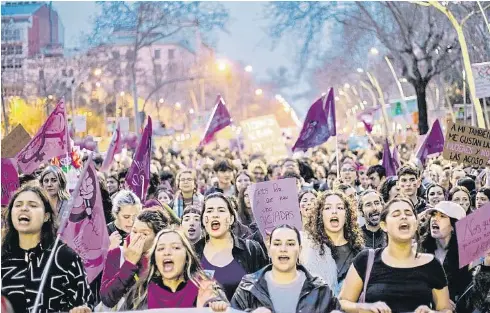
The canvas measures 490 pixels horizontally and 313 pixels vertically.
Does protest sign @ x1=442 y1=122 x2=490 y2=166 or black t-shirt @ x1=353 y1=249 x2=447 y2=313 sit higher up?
protest sign @ x1=442 y1=122 x2=490 y2=166

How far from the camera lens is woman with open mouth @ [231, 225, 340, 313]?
658 cm

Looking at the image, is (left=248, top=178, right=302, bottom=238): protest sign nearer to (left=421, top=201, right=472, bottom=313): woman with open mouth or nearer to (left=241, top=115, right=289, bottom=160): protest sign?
(left=421, top=201, right=472, bottom=313): woman with open mouth

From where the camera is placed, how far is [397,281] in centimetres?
672

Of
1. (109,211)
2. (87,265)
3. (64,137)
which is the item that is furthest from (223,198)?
(64,137)

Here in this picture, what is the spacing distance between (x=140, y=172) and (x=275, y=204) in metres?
3.29

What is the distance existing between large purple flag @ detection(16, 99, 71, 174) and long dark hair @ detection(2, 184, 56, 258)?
12.9ft

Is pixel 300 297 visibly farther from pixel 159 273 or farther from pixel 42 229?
pixel 42 229

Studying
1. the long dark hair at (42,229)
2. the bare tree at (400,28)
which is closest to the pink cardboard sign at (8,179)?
the long dark hair at (42,229)

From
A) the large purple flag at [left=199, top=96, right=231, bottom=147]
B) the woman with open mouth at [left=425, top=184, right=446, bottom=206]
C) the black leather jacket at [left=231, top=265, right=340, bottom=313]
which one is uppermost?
the large purple flag at [left=199, top=96, right=231, bottom=147]

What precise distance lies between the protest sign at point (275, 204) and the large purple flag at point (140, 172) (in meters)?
2.88

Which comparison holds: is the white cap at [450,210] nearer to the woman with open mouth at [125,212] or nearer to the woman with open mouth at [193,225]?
the woman with open mouth at [193,225]

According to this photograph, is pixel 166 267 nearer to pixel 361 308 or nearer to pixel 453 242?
pixel 361 308

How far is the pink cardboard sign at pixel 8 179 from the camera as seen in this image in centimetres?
990

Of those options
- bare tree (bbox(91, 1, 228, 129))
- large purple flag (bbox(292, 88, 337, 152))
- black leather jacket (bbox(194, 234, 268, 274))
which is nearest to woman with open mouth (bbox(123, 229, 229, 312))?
black leather jacket (bbox(194, 234, 268, 274))
